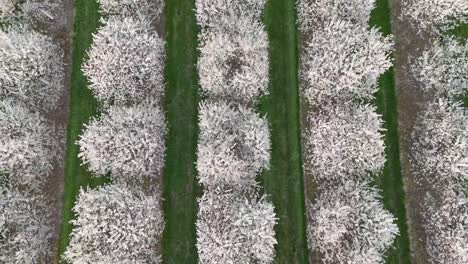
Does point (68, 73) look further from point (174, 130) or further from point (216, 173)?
point (216, 173)

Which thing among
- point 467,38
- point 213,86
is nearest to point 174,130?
point 213,86

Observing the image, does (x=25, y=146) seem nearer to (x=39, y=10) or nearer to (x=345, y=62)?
(x=39, y=10)

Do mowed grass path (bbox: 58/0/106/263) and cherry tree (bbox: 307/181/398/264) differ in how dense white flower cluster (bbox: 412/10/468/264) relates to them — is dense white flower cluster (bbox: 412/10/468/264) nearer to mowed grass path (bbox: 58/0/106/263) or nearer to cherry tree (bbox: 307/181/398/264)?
cherry tree (bbox: 307/181/398/264)

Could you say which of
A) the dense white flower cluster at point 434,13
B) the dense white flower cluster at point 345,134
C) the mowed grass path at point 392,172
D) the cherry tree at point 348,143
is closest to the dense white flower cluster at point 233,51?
the dense white flower cluster at point 345,134

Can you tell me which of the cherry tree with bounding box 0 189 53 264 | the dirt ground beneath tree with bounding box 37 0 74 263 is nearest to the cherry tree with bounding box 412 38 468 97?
the dirt ground beneath tree with bounding box 37 0 74 263

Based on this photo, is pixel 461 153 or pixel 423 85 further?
pixel 423 85

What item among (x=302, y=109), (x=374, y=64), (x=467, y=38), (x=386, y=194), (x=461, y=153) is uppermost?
(x=467, y=38)

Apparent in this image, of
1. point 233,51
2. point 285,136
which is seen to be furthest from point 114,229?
point 233,51

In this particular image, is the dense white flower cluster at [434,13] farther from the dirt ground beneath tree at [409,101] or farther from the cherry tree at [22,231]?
the cherry tree at [22,231]
